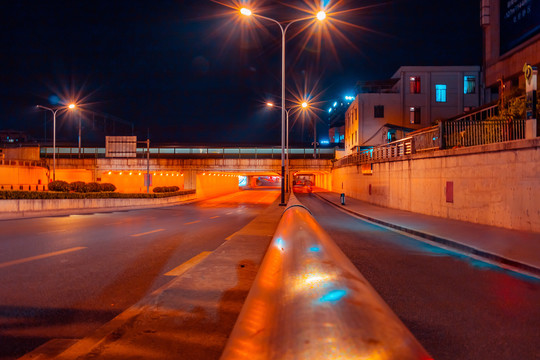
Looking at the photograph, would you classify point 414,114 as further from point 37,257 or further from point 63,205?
point 37,257

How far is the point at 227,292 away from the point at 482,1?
114 ft

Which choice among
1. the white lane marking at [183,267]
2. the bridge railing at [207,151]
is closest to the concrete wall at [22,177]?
the bridge railing at [207,151]

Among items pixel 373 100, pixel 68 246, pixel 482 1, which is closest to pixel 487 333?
pixel 68 246

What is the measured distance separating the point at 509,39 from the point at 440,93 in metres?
23.0

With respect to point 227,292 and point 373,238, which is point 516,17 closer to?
point 373,238

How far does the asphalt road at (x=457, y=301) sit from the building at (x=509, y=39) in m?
21.2

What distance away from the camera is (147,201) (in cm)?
3275

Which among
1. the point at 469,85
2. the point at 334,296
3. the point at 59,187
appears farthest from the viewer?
the point at 469,85

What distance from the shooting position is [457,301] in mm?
5289

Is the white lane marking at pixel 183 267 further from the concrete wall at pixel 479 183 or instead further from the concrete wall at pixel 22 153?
the concrete wall at pixel 22 153

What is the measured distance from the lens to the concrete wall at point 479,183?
11977 millimetres

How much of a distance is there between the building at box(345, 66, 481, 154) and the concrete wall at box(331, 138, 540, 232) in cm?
2794

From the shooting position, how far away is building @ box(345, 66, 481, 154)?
48.7m

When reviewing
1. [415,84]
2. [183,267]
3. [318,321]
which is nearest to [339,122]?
[415,84]
